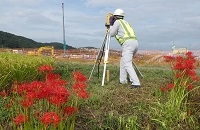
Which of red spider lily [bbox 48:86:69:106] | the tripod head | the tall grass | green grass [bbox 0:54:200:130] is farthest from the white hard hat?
red spider lily [bbox 48:86:69:106]

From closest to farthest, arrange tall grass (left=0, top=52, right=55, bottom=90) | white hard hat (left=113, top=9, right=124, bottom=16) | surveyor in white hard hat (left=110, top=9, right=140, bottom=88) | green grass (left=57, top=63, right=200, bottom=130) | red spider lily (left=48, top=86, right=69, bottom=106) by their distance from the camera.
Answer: red spider lily (left=48, top=86, right=69, bottom=106) → green grass (left=57, top=63, right=200, bottom=130) → tall grass (left=0, top=52, right=55, bottom=90) → surveyor in white hard hat (left=110, top=9, right=140, bottom=88) → white hard hat (left=113, top=9, right=124, bottom=16)

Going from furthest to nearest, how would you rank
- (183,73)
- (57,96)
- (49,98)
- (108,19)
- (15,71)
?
(108,19) → (15,71) → (183,73) → (49,98) → (57,96)

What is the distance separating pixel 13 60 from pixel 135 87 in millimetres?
3260

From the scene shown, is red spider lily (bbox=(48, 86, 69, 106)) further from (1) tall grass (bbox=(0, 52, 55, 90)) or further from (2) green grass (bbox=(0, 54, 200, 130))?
(1) tall grass (bbox=(0, 52, 55, 90))

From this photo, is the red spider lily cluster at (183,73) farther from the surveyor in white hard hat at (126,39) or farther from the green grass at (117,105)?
the surveyor in white hard hat at (126,39)

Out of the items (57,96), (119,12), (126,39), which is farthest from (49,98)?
(119,12)

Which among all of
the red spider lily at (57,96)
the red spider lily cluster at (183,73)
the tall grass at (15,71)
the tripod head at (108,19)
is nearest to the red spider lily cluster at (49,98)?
the red spider lily at (57,96)

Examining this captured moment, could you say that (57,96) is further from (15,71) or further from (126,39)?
(126,39)

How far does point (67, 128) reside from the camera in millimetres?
6316

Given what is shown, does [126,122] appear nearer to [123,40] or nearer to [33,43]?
[123,40]

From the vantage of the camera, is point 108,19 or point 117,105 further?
point 108,19

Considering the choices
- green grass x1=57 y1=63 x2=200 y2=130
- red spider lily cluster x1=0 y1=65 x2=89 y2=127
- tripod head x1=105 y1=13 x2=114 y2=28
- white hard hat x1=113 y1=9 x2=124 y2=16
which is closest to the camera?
red spider lily cluster x1=0 y1=65 x2=89 y2=127

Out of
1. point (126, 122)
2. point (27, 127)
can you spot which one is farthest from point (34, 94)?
point (126, 122)

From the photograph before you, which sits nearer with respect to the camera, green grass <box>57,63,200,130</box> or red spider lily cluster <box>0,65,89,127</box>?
red spider lily cluster <box>0,65,89,127</box>
